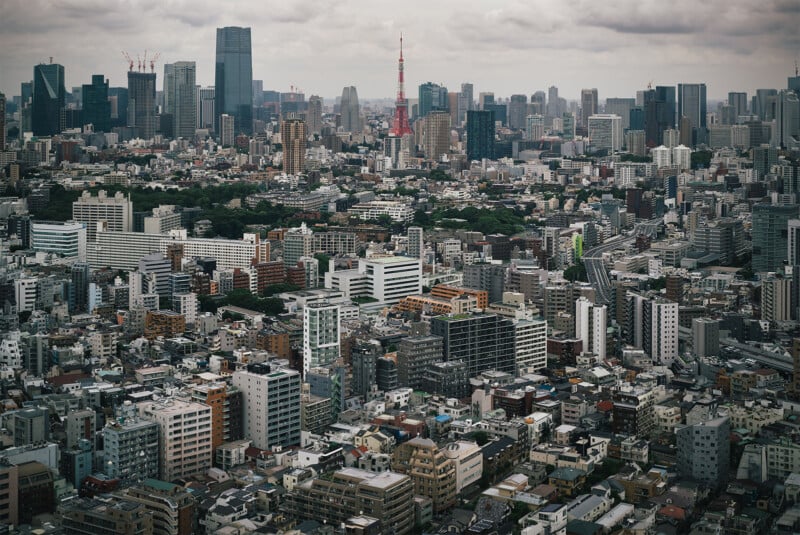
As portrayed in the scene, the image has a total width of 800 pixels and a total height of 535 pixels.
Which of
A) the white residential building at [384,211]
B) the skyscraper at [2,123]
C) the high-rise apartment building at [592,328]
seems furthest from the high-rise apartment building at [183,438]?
the white residential building at [384,211]

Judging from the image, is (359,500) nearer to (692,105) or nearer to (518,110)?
(692,105)

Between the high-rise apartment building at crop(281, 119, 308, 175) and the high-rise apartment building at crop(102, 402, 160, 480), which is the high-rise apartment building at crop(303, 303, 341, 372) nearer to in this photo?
the high-rise apartment building at crop(102, 402, 160, 480)

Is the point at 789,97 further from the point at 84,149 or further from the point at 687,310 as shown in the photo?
the point at 84,149

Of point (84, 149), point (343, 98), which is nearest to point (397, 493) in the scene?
point (84, 149)

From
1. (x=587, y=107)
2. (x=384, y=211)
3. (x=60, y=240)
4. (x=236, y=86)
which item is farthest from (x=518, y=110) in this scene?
(x=60, y=240)

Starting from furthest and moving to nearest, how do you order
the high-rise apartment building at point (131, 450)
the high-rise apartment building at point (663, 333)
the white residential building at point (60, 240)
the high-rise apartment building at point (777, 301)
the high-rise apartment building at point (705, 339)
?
the white residential building at point (60, 240) < the high-rise apartment building at point (777, 301) < the high-rise apartment building at point (663, 333) < the high-rise apartment building at point (705, 339) < the high-rise apartment building at point (131, 450)

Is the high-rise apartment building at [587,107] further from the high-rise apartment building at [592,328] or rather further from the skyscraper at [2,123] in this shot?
the high-rise apartment building at [592,328]

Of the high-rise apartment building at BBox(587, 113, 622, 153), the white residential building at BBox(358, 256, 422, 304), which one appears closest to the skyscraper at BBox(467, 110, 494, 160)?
the high-rise apartment building at BBox(587, 113, 622, 153)
